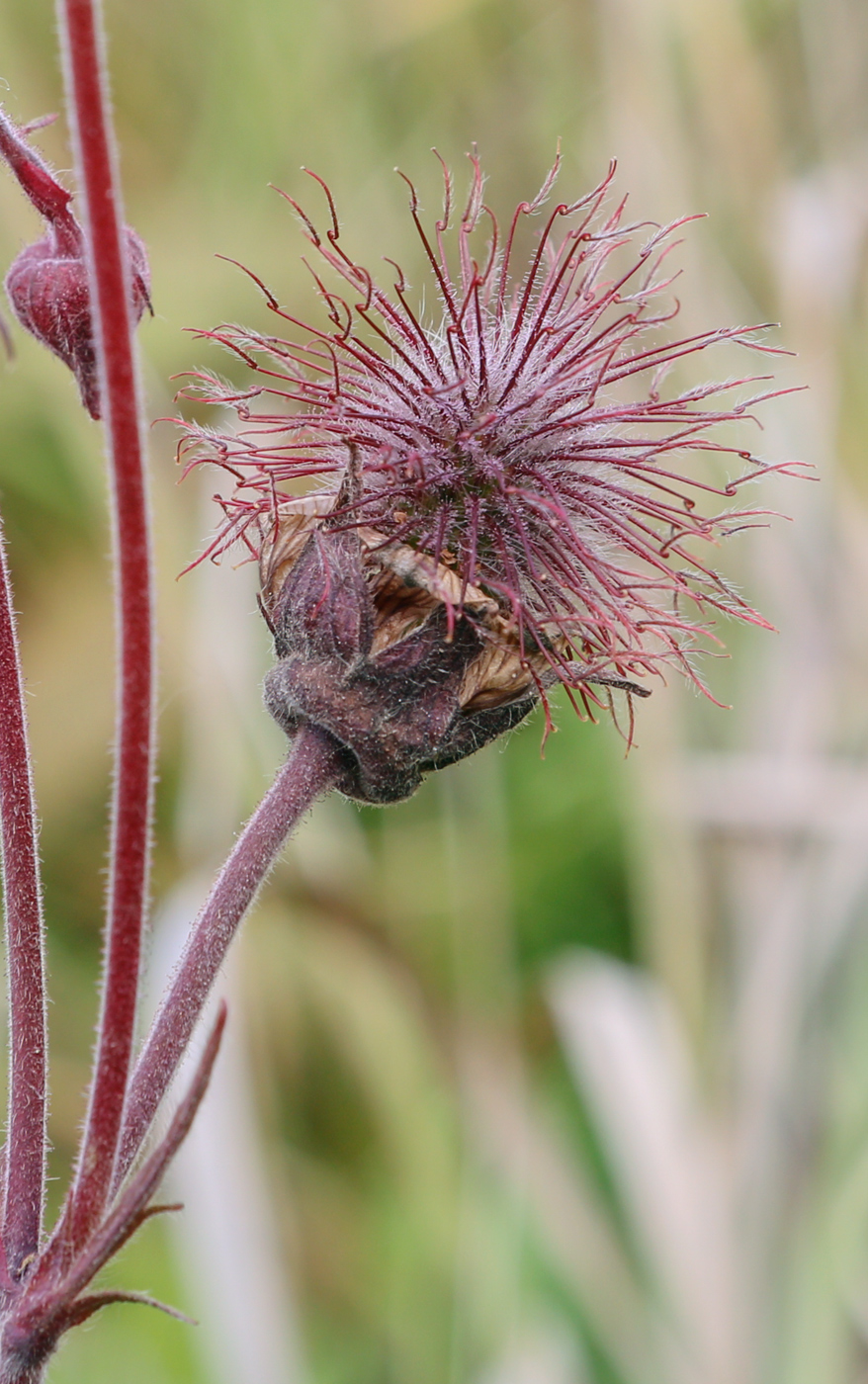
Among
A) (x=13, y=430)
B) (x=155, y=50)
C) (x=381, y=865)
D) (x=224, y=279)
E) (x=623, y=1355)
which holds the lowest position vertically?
(x=623, y=1355)

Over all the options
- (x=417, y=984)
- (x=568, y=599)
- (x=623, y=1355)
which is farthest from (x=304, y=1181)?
(x=568, y=599)

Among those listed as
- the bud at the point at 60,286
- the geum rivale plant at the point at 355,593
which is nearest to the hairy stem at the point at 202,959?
the geum rivale plant at the point at 355,593

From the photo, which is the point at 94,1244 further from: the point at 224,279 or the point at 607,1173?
the point at 224,279

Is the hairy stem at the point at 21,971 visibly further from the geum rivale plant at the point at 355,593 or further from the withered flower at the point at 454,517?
the withered flower at the point at 454,517

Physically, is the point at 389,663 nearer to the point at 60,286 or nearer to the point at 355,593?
the point at 355,593

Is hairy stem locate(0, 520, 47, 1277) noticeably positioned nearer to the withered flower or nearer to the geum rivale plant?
the geum rivale plant

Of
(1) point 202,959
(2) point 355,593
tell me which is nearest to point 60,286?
(2) point 355,593
